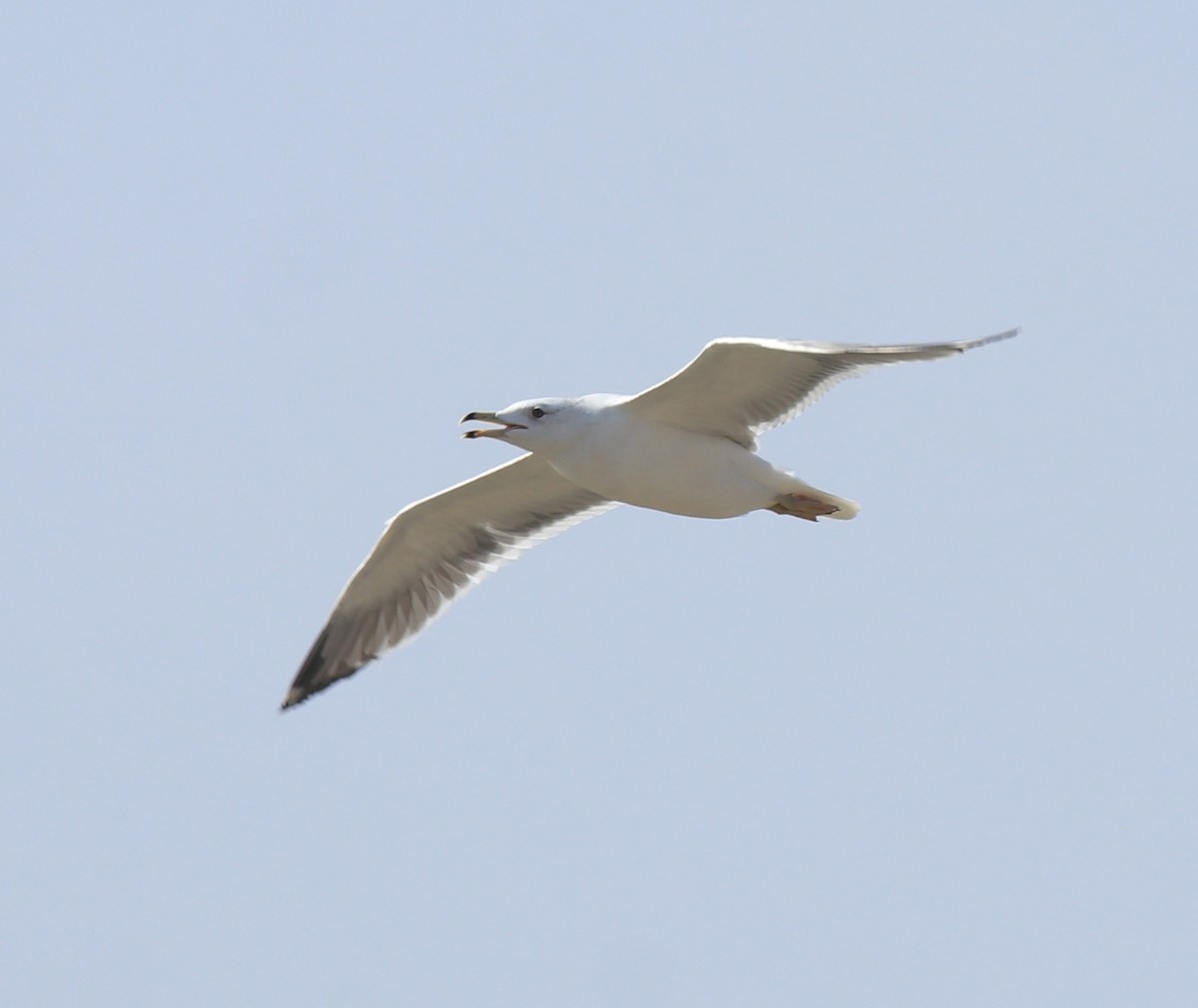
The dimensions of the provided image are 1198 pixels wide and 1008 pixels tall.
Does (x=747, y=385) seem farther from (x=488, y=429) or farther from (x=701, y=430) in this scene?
(x=488, y=429)

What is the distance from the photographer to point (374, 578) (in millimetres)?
13477

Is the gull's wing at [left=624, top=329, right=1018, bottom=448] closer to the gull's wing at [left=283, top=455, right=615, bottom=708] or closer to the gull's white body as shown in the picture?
the gull's white body

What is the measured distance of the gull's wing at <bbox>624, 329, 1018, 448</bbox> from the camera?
10680 mm

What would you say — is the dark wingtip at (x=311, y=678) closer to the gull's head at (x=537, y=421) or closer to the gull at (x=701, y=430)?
the gull at (x=701, y=430)

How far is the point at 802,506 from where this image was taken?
11.7m

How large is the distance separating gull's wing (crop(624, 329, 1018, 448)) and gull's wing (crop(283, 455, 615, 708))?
5.32 ft

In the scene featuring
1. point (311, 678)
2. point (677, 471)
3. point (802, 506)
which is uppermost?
point (677, 471)

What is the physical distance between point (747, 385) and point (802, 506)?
0.91 metres

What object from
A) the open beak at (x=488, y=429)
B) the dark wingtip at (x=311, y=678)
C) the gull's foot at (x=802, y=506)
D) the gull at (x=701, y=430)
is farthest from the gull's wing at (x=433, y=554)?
the gull's foot at (x=802, y=506)

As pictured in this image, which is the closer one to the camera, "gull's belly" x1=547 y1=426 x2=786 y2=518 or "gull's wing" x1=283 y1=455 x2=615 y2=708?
"gull's belly" x1=547 y1=426 x2=786 y2=518

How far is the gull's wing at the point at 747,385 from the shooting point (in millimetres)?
10680

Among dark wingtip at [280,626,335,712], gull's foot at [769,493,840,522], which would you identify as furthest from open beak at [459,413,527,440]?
dark wingtip at [280,626,335,712]

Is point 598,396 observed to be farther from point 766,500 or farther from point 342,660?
point 342,660

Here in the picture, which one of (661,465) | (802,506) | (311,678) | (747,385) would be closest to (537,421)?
(661,465)
